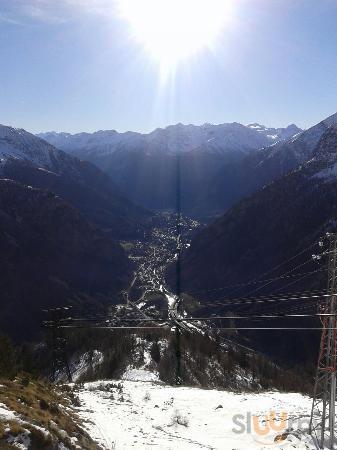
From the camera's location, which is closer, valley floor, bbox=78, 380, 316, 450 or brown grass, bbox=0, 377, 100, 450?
brown grass, bbox=0, 377, 100, 450

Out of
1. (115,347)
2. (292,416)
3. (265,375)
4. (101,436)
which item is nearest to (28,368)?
(101,436)

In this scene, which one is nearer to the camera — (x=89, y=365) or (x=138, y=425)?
(x=138, y=425)

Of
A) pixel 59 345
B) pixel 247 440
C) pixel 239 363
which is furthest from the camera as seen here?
pixel 239 363

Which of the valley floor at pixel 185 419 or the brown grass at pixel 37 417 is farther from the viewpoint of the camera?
the valley floor at pixel 185 419

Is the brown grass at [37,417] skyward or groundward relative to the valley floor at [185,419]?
skyward

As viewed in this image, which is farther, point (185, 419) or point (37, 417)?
point (185, 419)

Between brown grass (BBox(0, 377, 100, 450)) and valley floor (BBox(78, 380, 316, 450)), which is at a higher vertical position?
brown grass (BBox(0, 377, 100, 450))

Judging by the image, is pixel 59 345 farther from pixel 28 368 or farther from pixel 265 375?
pixel 265 375

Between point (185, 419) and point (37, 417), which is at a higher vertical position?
point (37, 417)
